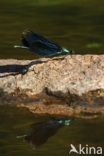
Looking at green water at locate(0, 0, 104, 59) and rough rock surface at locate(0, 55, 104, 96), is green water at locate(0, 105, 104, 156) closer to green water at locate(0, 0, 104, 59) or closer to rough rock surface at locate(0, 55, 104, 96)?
rough rock surface at locate(0, 55, 104, 96)

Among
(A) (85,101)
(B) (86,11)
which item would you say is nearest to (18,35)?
(B) (86,11)

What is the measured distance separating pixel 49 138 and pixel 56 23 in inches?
225

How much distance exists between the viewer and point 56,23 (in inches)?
407

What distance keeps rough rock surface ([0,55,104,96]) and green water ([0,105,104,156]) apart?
0.39 m

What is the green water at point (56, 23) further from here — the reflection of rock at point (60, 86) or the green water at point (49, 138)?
the green water at point (49, 138)

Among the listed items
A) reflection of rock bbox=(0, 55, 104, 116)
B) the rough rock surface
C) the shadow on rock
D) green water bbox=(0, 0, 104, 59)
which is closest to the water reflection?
reflection of rock bbox=(0, 55, 104, 116)

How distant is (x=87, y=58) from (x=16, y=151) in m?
1.65

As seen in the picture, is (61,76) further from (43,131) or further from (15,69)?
(43,131)

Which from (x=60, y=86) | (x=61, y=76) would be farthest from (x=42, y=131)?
(x=61, y=76)

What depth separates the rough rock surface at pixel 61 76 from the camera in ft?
18.4

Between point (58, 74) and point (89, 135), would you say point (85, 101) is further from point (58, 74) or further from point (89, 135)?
point (89, 135)

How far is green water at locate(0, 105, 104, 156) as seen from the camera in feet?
14.9

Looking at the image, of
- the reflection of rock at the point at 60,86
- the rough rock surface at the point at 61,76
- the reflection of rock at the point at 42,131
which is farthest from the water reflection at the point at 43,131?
the rough rock surface at the point at 61,76

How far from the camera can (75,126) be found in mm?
5066
